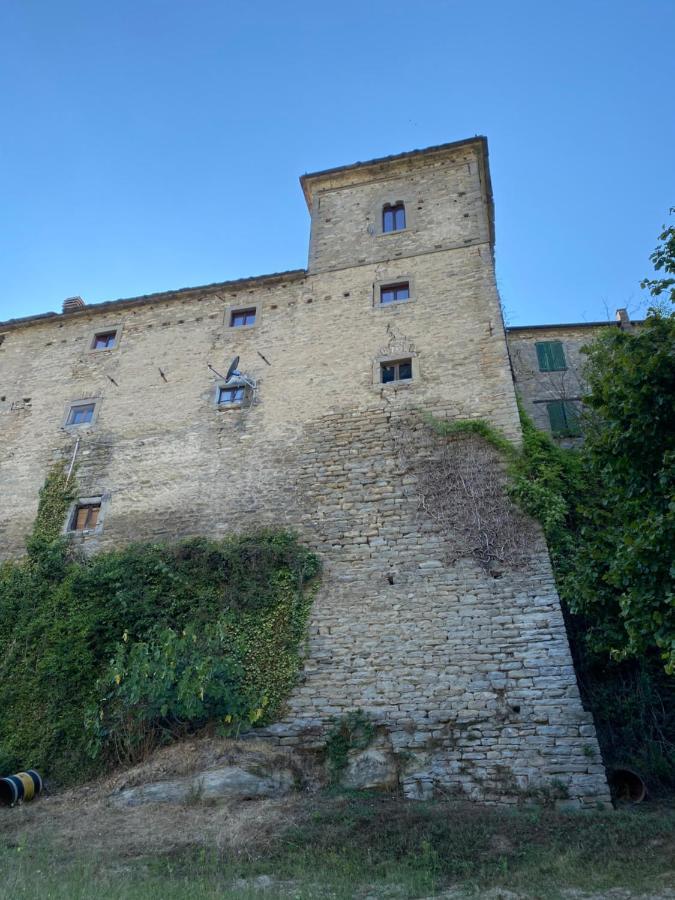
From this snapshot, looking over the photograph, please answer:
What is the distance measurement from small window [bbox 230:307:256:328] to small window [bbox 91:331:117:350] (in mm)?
3419

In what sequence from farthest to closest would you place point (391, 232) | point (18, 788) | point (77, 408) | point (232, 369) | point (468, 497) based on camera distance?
1. point (391, 232)
2. point (77, 408)
3. point (232, 369)
4. point (468, 497)
5. point (18, 788)

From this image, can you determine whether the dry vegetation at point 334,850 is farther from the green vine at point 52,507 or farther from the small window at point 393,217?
the small window at point 393,217

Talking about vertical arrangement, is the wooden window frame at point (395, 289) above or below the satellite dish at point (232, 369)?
above

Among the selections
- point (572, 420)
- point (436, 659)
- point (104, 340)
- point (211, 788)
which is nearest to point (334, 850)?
point (211, 788)

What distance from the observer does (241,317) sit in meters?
17.0

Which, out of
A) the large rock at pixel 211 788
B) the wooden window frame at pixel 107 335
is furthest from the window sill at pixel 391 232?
the large rock at pixel 211 788

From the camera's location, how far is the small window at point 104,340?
1770cm

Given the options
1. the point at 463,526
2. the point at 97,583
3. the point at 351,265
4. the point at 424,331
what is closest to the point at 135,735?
the point at 97,583

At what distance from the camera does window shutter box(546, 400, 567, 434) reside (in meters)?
16.1

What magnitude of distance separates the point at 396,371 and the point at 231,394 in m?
3.99

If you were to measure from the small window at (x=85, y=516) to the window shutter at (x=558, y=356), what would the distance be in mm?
12104

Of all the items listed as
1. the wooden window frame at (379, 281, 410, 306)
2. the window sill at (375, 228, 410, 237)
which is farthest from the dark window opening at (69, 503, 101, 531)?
the window sill at (375, 228, 410, 237)

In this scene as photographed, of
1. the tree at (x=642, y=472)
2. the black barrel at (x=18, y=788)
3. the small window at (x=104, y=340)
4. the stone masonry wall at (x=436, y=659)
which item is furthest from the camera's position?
the small window at (x=104, y=340)

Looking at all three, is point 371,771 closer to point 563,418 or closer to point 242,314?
point 563,418
